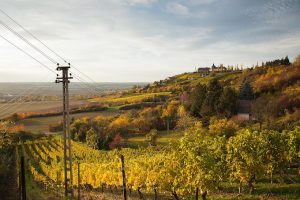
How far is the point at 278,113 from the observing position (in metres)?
63.9

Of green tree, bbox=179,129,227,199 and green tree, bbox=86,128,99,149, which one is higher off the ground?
green tree, bbox=179,129,227,199

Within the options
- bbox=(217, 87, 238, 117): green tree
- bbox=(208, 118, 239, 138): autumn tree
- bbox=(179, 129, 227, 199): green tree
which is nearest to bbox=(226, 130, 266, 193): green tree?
bbox=(179, 129, 227, 199): green tree

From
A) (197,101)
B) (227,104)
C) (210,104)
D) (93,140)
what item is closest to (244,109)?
(227,104)

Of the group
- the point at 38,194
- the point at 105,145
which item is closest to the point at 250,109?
the point at 105,145

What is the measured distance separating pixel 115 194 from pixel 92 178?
128 inches

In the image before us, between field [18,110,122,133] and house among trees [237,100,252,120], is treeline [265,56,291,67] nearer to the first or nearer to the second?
house among trees [237,100,252,120]

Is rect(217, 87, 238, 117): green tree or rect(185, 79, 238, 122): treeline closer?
rect(217, 87, 238, 117): green tree

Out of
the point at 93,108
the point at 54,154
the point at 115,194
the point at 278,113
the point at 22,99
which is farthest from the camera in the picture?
the point at 22,99

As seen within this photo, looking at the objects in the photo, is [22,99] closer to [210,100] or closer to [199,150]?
[210,100]

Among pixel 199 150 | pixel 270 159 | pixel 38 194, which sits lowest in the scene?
pixel 38 194

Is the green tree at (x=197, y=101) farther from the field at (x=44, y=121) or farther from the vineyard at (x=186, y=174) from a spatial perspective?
the vineyard at (x=186, y=174)

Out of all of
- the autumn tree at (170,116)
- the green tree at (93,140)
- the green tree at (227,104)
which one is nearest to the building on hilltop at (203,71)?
the autumn tree at (170,116)

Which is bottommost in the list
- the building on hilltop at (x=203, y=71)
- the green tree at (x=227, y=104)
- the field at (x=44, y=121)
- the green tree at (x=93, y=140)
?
the green tree at (x=93, y=140)

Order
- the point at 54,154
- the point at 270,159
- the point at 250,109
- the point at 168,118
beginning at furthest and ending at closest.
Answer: the point at 168,118 → the point at 250,109 → the point at 54,154 → the point at 270,159
